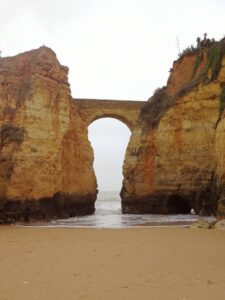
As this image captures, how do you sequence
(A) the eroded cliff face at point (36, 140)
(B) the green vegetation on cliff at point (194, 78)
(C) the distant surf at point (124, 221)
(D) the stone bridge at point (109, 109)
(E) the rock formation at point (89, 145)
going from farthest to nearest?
1. (D) the stone bridge at point (109, 109)
2. (B) the green vegetation on cliff at point (194, 78)
3. (E) the rock formation at point (89, 145)
4. (A) the eroded cliff face at point (36, 140)
5. (C) the distant surf at point (124, 221)

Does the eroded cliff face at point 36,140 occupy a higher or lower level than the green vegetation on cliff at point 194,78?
lower

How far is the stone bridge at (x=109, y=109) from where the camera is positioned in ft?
94.5

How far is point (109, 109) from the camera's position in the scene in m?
28.9

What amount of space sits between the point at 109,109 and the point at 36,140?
1205 centimetres

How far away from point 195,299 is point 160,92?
22.1m

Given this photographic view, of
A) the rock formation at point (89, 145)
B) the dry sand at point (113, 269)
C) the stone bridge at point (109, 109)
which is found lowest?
the dry sand at point (113, 269)

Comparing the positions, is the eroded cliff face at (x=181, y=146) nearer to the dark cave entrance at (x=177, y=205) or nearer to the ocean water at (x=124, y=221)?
the dark cave entrance at (x=177, y=205)

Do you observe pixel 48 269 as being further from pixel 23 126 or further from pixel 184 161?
pixel 184 161

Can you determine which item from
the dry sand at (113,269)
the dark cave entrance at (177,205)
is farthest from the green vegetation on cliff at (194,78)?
the dry sand at (113,269)

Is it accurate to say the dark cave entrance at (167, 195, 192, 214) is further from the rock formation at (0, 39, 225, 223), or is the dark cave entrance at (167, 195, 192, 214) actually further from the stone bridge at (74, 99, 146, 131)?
the stone bridge at (74, 99, 146, 131)

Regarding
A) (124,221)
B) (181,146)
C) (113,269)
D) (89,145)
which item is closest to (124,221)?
(124,221)

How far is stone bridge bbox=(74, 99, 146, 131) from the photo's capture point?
28812 mm

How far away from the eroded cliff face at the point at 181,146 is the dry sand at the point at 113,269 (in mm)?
10598

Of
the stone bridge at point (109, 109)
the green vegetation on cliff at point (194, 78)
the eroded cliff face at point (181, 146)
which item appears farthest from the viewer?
the stone bridge at point (109, 109)
